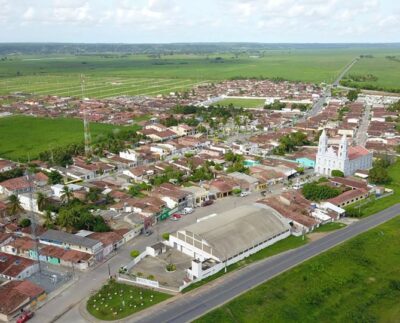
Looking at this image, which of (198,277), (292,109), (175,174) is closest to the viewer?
(198,277)

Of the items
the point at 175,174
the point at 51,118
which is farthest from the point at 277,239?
the point at 51,118

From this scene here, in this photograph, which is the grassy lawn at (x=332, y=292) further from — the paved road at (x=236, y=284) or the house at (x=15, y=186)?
the house at (x=15, y=186)

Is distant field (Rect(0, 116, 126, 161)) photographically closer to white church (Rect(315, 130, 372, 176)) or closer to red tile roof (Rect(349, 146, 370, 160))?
white church (Rect(315, 130, 372, 176))

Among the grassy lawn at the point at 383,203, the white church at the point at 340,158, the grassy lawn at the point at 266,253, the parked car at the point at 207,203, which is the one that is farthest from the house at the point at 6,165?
the grassy lawn at the point at 383,203

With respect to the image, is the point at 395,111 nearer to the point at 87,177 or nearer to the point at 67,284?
the point at 87,177

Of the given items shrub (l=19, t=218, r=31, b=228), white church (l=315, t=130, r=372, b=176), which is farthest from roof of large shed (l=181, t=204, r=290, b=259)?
white church (l=315, t=130, r=372, b=176)

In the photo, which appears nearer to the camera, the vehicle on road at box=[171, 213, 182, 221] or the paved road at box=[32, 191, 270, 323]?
the paved road at box=[32, 191, 270, 323]
